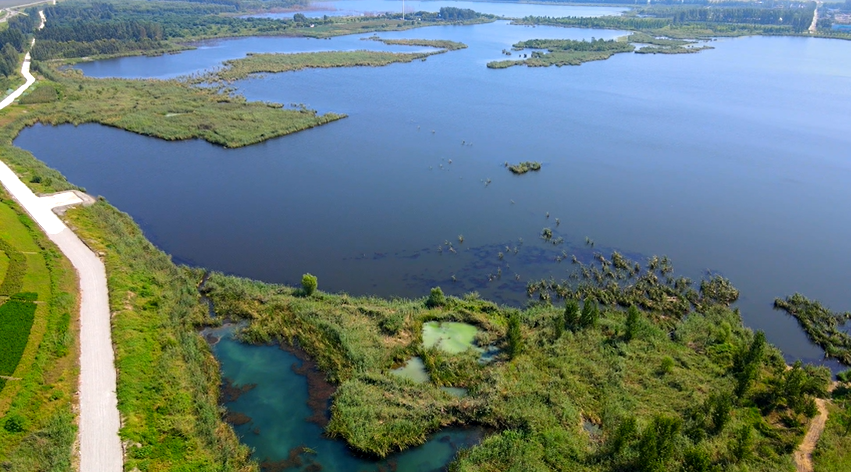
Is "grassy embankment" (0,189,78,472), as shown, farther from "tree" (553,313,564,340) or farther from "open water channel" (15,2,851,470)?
"tree" (553,313,564,340)

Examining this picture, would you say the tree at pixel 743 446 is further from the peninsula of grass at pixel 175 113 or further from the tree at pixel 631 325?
the peninsula of grass at pixel 175 113

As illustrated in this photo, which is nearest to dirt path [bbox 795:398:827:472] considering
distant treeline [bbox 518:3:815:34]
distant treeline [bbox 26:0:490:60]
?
distant treeline [bbox 26:0:490:60]

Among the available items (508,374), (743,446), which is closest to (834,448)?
(743,446)

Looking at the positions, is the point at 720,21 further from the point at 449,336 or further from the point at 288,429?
the point at 288,429

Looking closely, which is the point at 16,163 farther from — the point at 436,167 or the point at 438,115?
the point at 438,115

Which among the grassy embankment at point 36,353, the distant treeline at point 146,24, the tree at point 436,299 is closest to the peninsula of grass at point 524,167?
the tree at point 436,299

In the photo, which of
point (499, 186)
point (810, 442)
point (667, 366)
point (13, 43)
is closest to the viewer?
point (810, 442)

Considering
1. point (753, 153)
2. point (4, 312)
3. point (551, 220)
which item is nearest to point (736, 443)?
point (551, 220)
